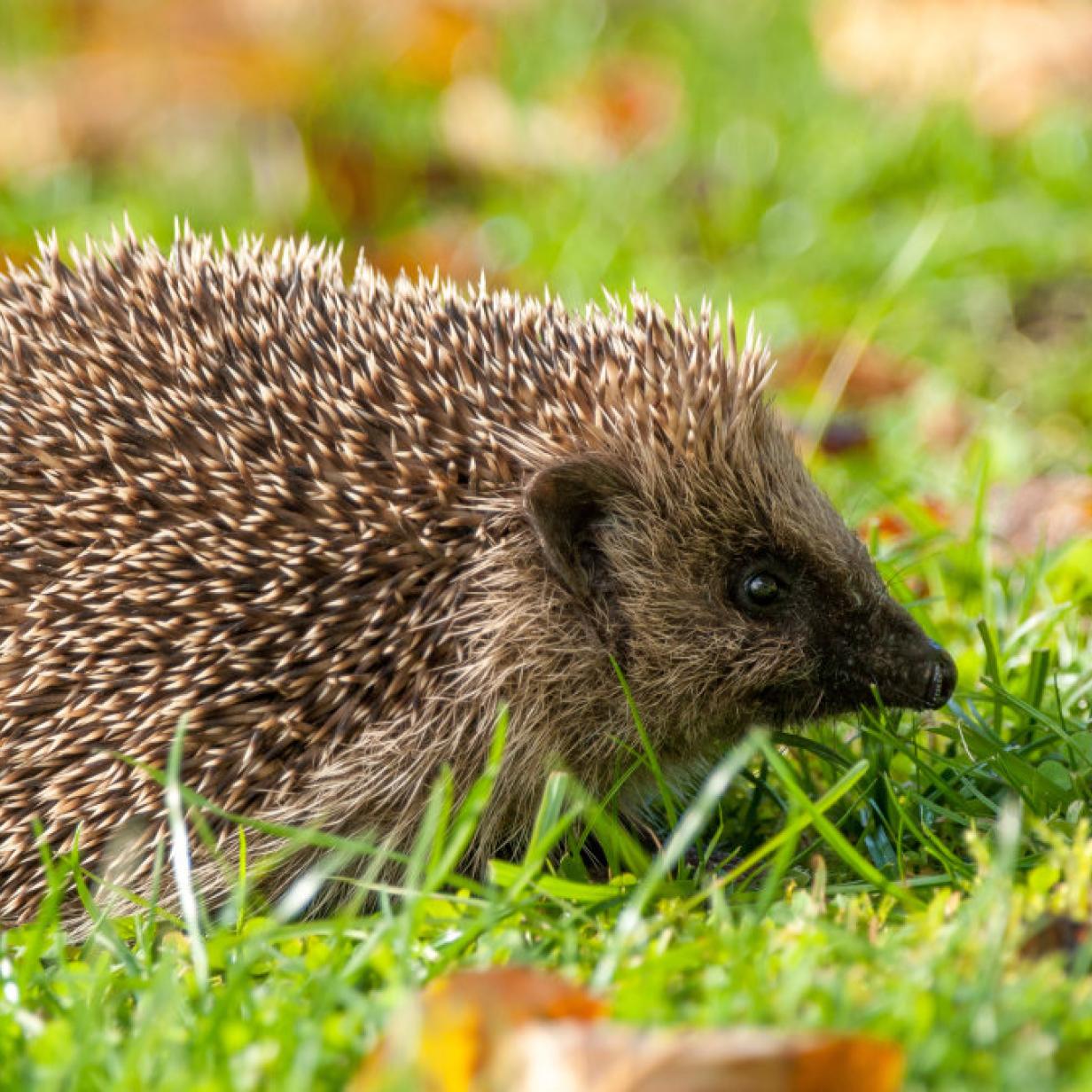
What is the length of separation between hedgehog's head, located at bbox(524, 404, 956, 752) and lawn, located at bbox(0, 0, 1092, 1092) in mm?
156

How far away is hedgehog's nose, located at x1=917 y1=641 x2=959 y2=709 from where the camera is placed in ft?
13.3

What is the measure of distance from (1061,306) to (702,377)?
4.27 metres

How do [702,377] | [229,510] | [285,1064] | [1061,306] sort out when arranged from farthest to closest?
[1061,306] < [702,377] < [229,510] < [285,1064]

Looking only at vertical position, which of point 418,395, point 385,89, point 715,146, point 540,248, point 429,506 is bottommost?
point 429,506

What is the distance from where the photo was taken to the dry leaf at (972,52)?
9844 millimetres

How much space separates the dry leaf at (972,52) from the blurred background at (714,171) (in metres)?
0.02

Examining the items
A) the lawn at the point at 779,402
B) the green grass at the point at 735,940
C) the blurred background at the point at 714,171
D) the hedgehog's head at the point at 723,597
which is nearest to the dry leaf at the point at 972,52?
the blurred background at the point at 714,171

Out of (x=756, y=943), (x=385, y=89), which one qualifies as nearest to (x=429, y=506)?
(x=756, y=943)

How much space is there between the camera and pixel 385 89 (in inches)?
436

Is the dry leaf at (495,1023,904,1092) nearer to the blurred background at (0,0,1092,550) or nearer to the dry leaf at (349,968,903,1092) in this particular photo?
the dry leaf at (349,968,903,1092)

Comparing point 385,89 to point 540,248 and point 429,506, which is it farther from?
point 429,506

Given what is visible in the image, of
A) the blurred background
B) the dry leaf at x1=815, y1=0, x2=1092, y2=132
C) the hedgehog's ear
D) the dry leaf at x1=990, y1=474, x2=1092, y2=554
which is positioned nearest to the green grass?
the hedgehog's ear

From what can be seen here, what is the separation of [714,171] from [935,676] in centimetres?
583

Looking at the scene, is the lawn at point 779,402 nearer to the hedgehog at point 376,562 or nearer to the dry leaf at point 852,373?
the dry leaf at point 852,373
